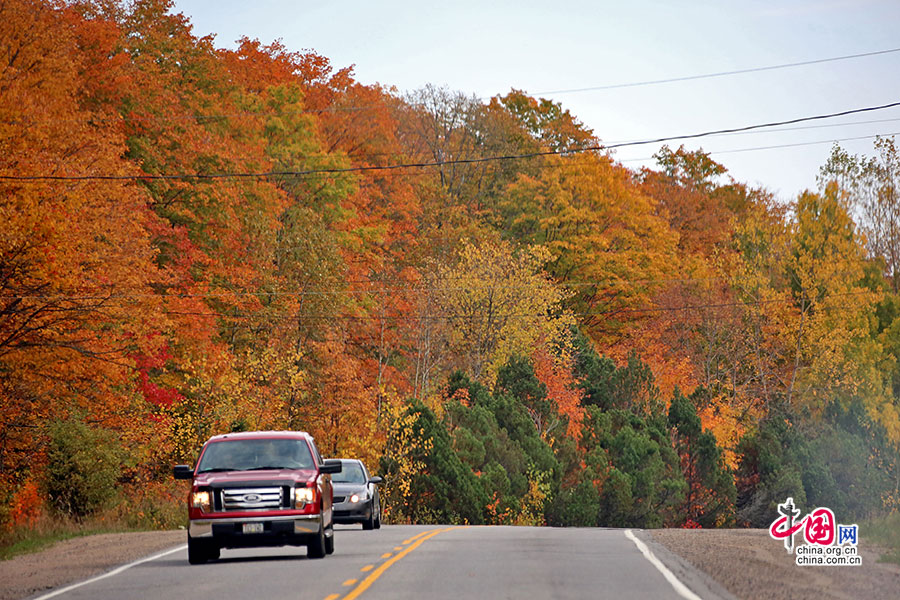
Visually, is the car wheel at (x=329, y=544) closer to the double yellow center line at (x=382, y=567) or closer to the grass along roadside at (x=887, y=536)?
the double yellow center line at (x=382, y=567)

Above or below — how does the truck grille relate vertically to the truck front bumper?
above

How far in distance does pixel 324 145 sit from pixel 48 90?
26.9 meters

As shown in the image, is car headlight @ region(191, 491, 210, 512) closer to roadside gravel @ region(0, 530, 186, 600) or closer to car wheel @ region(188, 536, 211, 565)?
car wheel @ region(188, 536, 211, 565)

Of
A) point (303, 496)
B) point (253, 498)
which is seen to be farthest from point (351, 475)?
point (253, 498)

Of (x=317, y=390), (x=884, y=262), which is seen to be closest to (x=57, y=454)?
(x=317, y=390)

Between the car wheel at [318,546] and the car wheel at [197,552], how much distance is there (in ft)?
5.18

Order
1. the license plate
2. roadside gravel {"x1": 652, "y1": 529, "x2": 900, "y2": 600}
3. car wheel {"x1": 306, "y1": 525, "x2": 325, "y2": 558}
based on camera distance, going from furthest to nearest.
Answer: car wheel {"x1": 306, "y1": 525, "x2": 325, "y2": 558} → the license plate → roadside gravel {"x1": 652, "y1": 529, "x2": 900, "y2": 600}

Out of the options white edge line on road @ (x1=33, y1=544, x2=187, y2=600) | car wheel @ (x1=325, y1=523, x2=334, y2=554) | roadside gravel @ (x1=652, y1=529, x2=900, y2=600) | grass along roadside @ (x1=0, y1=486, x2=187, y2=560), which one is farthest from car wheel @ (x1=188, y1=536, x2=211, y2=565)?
roadside gravel @ (x1=652, y1=529, x2=900, y2=600)

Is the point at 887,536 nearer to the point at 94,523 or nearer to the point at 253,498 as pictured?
the point at 253,498

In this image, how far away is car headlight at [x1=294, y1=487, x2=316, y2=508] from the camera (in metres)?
19.5

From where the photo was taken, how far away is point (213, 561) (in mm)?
20078

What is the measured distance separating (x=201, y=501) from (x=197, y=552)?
2.78ft

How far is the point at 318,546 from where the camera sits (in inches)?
778

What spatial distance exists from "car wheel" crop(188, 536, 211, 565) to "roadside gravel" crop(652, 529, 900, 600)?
7.38 m
